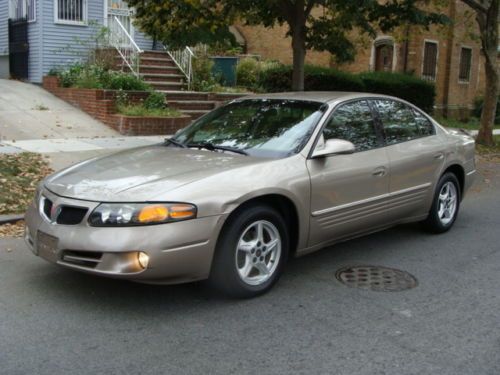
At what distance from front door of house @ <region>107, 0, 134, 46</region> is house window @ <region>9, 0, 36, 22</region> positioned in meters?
1.93

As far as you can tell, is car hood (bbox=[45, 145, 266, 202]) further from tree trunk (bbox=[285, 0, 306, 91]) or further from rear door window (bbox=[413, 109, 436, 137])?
tree trunk (bbox=[285, 0, 306, 91])

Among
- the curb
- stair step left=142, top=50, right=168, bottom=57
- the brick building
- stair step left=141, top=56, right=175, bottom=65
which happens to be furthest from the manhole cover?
the brick building

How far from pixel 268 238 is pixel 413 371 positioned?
1.55 m

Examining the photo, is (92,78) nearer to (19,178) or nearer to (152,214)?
(19,178)

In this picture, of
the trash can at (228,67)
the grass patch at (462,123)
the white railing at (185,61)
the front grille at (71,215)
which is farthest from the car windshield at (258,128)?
the grass patch at (462,123)

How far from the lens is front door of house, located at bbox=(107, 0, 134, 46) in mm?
16141

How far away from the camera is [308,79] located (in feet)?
60.0

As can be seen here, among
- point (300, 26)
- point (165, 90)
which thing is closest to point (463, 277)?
point (300, 26)

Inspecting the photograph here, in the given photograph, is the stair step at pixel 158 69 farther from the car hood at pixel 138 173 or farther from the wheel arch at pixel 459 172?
the car hood at pixel 138 173

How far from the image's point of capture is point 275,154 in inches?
192

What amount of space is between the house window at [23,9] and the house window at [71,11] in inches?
24.1

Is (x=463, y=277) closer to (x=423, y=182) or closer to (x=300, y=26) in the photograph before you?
(x=423, y=182)

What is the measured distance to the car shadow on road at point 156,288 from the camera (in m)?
4.36

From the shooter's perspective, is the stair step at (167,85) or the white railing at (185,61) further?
the white railing at (185,61)
